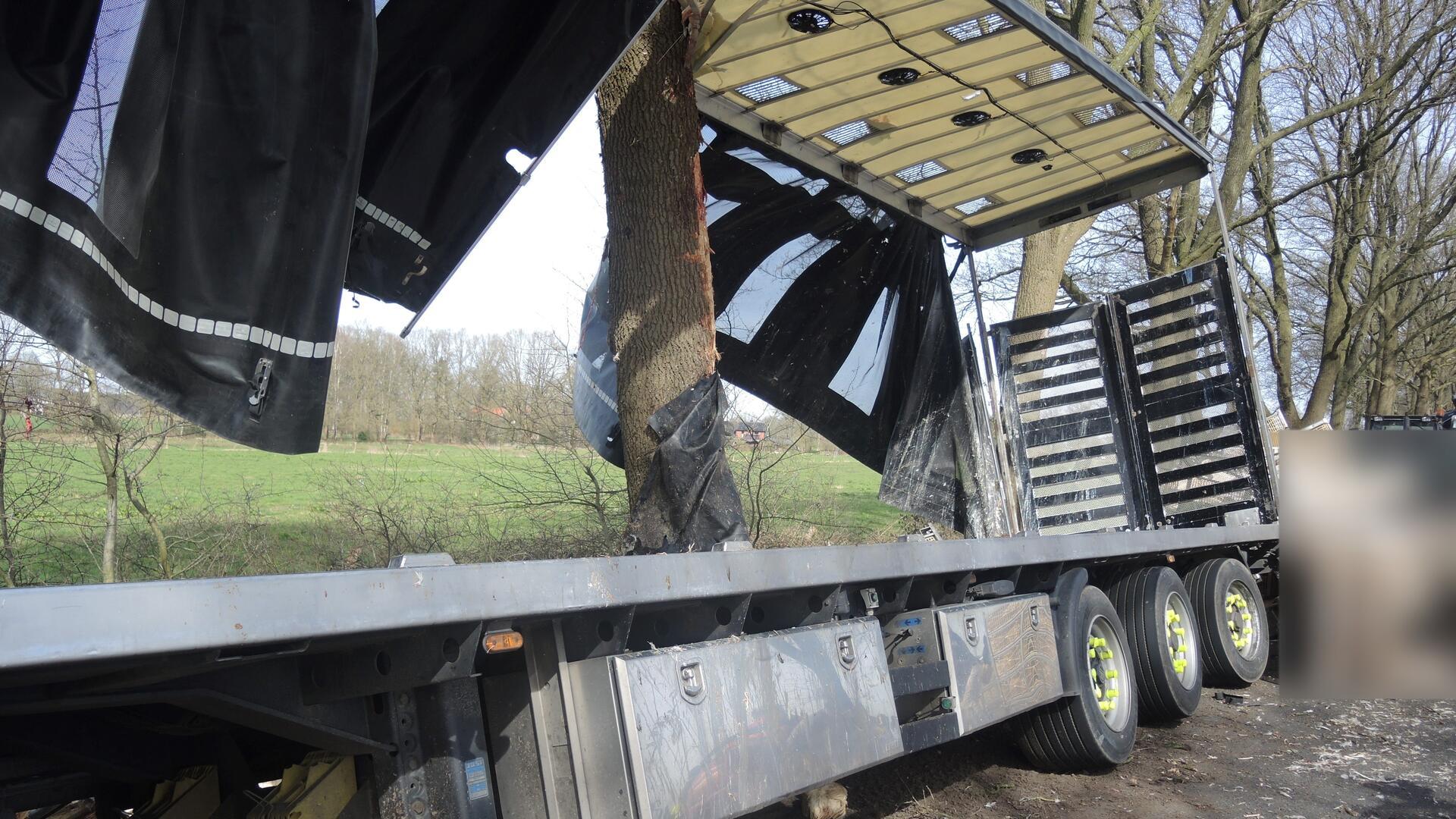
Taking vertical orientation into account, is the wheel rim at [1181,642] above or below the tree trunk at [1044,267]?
below

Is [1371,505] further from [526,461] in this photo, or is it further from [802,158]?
[526,461]

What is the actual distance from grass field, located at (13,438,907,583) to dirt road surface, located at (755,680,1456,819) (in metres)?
3.83

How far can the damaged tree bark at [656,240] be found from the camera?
622 cm

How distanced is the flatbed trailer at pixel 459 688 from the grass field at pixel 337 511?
18.2 feet

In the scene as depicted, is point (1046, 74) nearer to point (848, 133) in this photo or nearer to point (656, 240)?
point (848, 133)

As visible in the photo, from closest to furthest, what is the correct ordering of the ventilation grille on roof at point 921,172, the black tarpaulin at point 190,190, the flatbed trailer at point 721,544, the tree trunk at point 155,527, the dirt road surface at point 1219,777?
the flatbed trailer at point 721,544, the black tarpaulin at point 190,190, the dirt road surface at point 1219,777, the ventilation grille on roof at point 921,172, the tree trunk at point 155,527

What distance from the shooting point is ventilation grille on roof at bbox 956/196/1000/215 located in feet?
27.8

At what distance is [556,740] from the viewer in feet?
9.78

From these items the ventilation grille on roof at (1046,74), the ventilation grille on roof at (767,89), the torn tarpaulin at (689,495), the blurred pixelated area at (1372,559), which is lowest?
the blurred pixelated area at (1372,559)

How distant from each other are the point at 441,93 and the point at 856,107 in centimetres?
306

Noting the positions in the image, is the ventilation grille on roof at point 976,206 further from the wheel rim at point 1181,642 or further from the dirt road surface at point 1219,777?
the dirt road surface at point 1219,777

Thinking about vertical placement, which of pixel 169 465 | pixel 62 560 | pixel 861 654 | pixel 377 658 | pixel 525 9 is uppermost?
pixel 525 9

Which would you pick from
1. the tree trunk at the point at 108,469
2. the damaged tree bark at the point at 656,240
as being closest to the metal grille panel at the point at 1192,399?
the damaged tree bark at the point at 656,240

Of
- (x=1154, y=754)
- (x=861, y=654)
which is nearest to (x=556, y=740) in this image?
(x=861, y=654)
